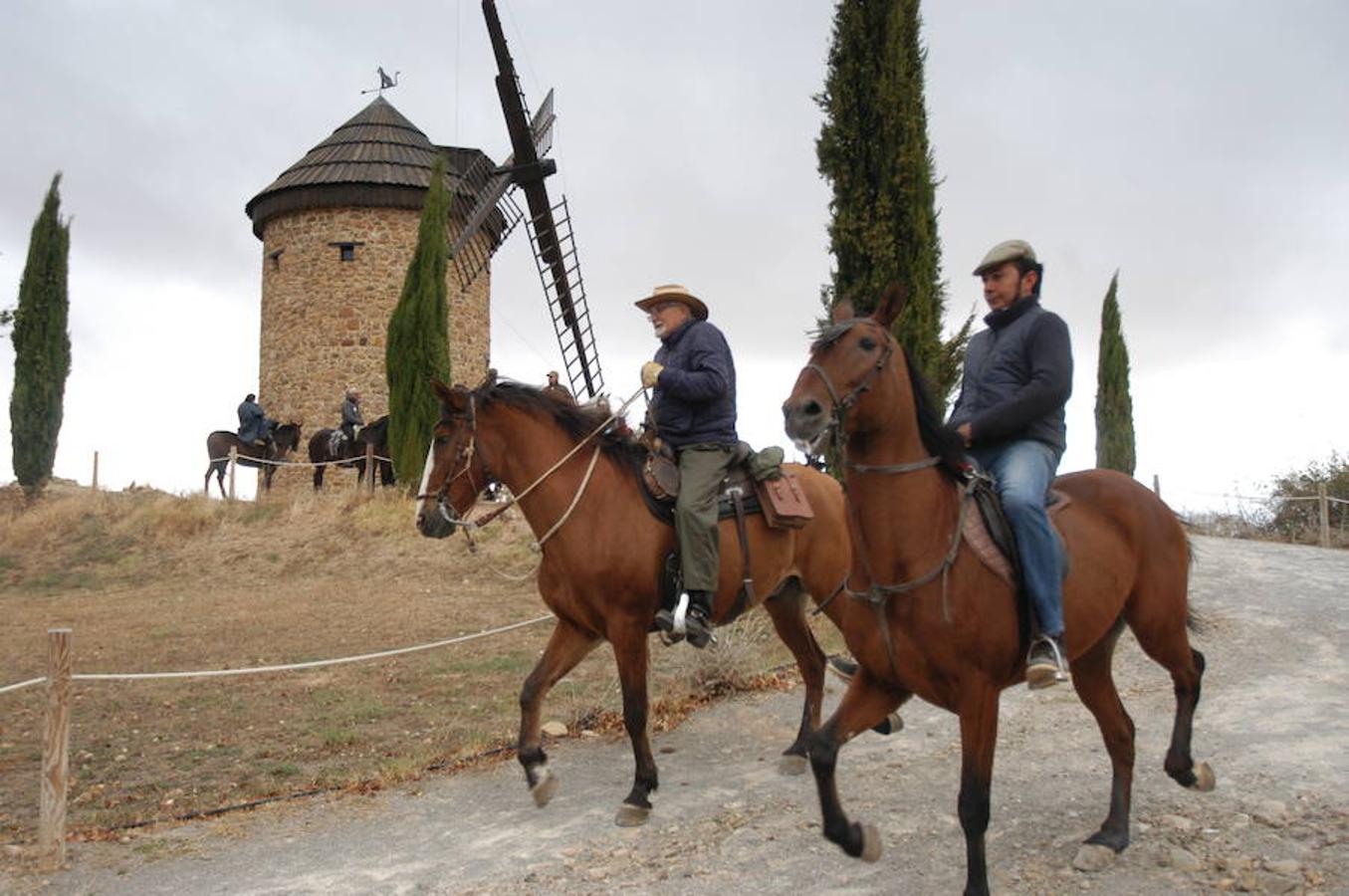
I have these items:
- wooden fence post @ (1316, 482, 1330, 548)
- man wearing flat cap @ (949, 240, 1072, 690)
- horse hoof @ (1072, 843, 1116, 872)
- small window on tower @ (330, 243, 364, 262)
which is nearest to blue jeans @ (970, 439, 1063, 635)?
man wearing flat cap @ (949, 240, 1072, 690)

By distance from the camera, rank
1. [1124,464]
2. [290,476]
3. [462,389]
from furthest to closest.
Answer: [290,476] < [1124,464] < [462,389]

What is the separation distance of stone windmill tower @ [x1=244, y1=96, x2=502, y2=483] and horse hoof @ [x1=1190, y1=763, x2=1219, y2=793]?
21162mm

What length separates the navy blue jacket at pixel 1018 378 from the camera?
4.38 m

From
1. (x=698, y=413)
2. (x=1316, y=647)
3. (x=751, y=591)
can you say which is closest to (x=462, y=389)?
(x=698, y=413)

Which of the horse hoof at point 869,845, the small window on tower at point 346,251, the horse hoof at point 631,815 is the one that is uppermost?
the small window on tower at point 346,251

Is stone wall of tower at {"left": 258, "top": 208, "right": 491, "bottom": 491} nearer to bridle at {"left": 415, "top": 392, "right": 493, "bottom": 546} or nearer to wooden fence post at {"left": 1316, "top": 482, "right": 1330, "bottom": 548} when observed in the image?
wooden fence post at {"left": 1316, "top": 482, "right": 1330, "bottom": 548}

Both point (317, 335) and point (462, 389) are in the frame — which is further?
point (317, 335)

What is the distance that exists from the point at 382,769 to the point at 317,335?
63.0 ft

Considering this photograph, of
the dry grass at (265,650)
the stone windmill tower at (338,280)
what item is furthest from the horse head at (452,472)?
the stone windmill tower at (338,280)

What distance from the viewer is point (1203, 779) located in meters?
5.21

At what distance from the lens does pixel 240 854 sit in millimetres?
5570

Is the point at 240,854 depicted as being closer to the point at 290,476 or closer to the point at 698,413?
the point at 698,413

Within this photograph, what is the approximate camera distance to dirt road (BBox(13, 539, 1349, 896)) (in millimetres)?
4676

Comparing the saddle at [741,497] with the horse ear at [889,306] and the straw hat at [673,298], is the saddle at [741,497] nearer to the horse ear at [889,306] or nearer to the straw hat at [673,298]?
the straw hat at [673,298]
